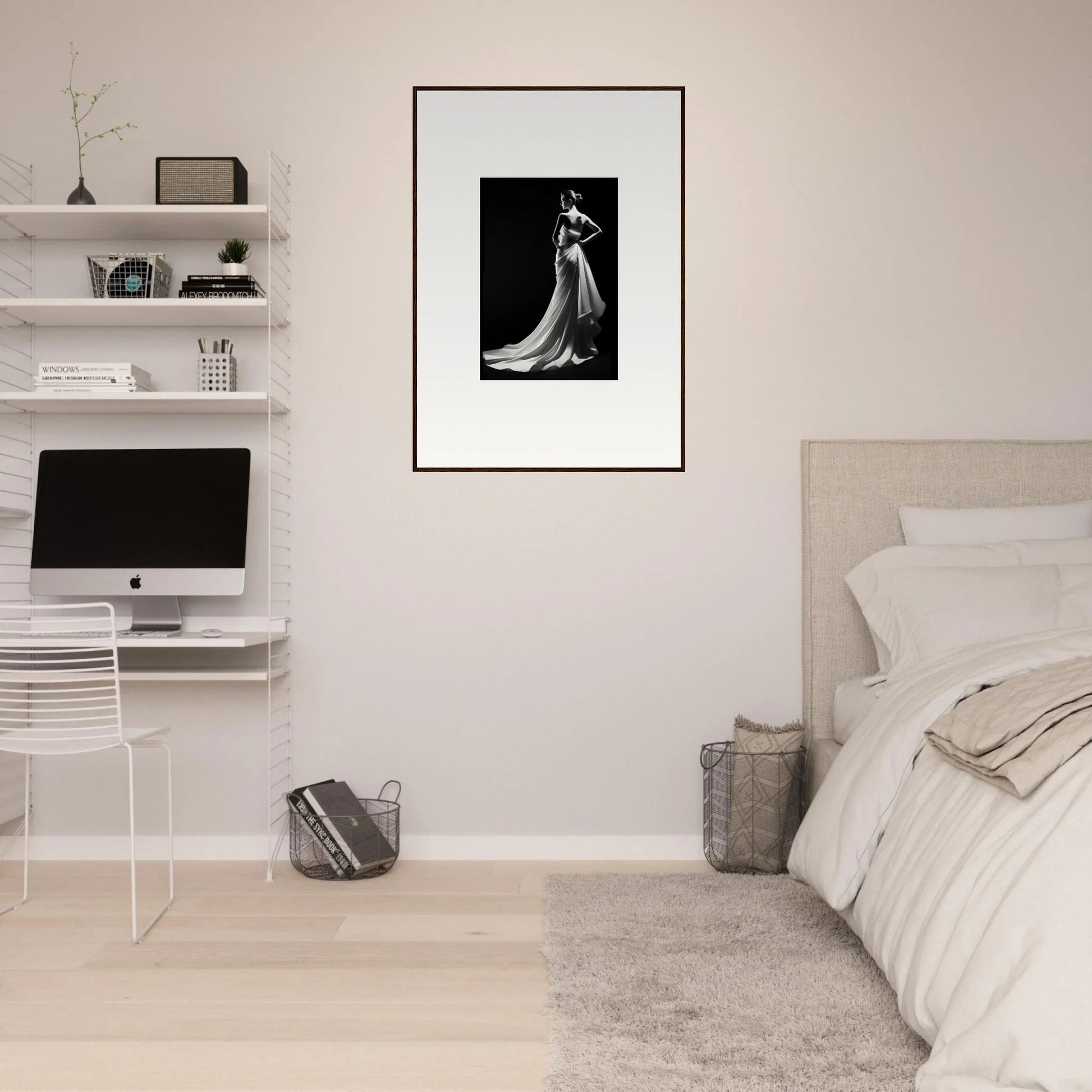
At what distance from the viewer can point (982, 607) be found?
269cm

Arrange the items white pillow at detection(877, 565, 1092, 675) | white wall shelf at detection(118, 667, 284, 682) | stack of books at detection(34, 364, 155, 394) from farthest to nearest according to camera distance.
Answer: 1. stack of books at detection(34, 364, 155, 394)
2. white wall shelf at detection(118, 667, 284, 682)
3. white pillow at detection(877, 565, 1092, 675)

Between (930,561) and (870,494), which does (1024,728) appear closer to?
(930,561)

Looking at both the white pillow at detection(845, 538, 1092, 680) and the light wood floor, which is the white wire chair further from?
the white pillow at detection(845, 538, 1092, 680)

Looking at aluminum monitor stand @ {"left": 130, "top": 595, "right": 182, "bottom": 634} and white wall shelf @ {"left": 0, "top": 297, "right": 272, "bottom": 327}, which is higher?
white wall shelf @ {"left": 0, "top": 297, "right": 272, "bottom": 327}

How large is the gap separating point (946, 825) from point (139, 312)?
2652mm

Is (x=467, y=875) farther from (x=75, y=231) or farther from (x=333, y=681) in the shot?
(x=75, y=231)

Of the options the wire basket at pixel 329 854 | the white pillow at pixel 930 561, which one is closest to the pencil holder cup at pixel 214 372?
the wire basket at pixel 329 854

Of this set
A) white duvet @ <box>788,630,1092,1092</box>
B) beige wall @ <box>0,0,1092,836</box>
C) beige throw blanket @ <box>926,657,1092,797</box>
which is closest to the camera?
white duvet @ <box>788,630,1092,1092</box>

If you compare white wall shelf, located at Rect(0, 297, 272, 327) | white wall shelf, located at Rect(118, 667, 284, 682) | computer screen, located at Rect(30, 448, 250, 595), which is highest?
white wall shelf, located at Rect(0, 297, 272, 327)

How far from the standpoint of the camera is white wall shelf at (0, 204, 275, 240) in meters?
3.08

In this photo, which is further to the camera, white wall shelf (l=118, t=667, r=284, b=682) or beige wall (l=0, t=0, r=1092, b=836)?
beige wall (l=0, t=0, r=1092, b=836)

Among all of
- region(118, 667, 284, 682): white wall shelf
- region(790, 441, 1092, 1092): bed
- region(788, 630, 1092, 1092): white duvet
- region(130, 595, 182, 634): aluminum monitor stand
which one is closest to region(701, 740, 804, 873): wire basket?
region(790, 441, 1092, 1092): bed

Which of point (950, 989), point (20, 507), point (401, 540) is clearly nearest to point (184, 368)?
point (20, 507)

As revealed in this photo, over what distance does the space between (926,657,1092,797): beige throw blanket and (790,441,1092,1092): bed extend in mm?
31
